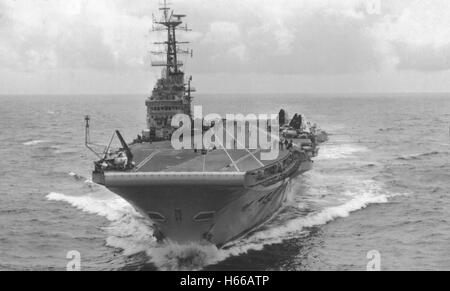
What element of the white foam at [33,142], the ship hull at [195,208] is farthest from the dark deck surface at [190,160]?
the white foam at [33,142]

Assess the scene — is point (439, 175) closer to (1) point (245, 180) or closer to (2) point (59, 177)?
(1) point (245, 180)

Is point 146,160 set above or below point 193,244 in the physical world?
above

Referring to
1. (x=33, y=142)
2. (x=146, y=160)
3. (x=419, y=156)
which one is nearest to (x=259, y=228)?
(x=146, y=160)

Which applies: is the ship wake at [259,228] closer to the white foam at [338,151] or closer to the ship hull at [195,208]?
the ship hull at [195,208]

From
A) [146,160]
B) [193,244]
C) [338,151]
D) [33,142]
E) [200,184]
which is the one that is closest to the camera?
[200,184]

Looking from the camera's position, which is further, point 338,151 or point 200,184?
point 338,151

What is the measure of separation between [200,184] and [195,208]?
5.01 feet

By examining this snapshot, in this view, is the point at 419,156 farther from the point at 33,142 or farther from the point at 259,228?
the point at 33,142

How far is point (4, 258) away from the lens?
2423 cm

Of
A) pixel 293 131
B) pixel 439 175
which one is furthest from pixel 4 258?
pixel 439 175

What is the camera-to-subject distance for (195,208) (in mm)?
22031

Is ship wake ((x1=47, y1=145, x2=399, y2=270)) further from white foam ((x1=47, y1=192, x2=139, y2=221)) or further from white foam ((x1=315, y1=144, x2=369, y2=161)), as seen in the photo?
white foam ((x1=315, y1=144, x2=369, y2=161))

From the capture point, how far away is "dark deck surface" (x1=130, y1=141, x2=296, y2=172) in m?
24.8

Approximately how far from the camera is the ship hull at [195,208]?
2162 centimetres
